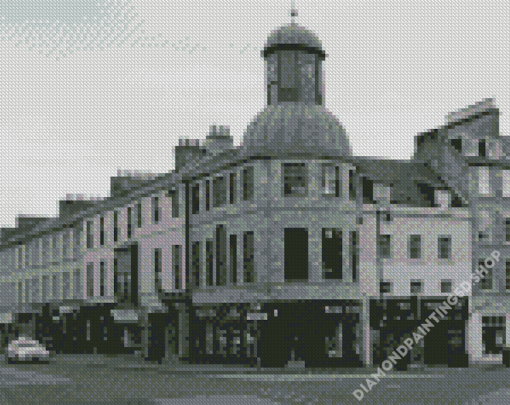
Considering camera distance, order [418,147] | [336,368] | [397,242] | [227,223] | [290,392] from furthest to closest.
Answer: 1. [418,147]
2. [397,242]
3. [227,223]
4. [336,368]
5. [290,392]

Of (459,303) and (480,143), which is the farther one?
(480,143)

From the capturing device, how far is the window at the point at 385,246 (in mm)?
50188

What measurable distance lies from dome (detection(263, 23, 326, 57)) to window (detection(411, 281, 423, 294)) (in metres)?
13.8

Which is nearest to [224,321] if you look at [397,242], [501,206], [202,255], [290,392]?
[202,255]

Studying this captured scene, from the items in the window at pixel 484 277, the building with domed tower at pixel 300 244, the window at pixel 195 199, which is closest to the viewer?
the building with domed tower at pixel 300 244

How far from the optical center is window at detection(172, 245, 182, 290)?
50750 millimetres

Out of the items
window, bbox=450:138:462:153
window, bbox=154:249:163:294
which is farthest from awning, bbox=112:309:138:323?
window, bbox=450:138:462:153

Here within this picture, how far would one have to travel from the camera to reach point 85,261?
6488 centimetres

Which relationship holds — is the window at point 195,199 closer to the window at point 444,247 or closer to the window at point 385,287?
the window at point 385,287

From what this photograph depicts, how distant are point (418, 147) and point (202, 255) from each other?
17932mm

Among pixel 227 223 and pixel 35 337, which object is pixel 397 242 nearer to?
pixel 227 223

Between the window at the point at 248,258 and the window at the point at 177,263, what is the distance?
735 cm

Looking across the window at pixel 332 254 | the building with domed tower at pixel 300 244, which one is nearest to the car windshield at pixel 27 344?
the building with domed tower at pixel 300 244

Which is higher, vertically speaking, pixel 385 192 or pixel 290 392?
pixel 385 192
